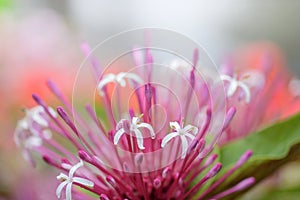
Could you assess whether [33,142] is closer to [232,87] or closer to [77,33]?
[232,87]

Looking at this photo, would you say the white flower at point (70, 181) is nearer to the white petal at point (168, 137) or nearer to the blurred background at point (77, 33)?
the white petal at point (168, 137)

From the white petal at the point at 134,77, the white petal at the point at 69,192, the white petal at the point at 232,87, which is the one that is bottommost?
the white petal at the point at 69,192

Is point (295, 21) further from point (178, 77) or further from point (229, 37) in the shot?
point (178, 77)

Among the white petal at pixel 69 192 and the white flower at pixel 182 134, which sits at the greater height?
the white flower at pixel 182 134

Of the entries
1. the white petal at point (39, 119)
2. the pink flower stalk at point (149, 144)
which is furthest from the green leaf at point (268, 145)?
the white petal at point (39, 119)

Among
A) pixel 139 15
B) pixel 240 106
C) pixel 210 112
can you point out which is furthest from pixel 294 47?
pixel 210 112

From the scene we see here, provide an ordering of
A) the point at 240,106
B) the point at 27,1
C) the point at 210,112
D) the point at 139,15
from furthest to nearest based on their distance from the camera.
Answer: the point at 139,15 → the point at 27,1 → the point at 240,106 → the point at 210,112

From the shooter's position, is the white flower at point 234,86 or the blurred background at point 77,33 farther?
the blurred background at point 77,33
